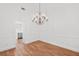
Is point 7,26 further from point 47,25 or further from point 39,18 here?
point 47,25

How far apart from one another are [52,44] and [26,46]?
2.33ft

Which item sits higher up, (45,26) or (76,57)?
(45,26)

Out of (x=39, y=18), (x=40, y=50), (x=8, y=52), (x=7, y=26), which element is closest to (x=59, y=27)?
(x=39, y=18)

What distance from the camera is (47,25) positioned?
134 inches

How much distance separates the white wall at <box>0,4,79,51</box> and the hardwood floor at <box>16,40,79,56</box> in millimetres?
117

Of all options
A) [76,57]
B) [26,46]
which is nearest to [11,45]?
[26,46]

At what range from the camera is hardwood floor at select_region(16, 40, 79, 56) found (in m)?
3.42

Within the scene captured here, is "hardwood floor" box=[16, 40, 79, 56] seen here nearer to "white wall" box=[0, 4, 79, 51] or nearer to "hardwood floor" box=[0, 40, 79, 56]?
"hardwood floor" box=[0, 40, 79, 56]

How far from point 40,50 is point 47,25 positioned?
715 mm

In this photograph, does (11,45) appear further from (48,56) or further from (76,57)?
(76,57)

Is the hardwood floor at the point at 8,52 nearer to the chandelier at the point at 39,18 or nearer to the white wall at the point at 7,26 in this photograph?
the white wall at the point at 7,26

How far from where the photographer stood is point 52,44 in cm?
344

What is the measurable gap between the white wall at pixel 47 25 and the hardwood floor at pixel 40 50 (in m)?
0.12

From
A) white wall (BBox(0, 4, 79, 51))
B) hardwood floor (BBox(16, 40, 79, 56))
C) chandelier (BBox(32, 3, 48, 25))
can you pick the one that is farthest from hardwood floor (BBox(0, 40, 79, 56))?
chandelier (BBox(32, 3, 48, 25))
